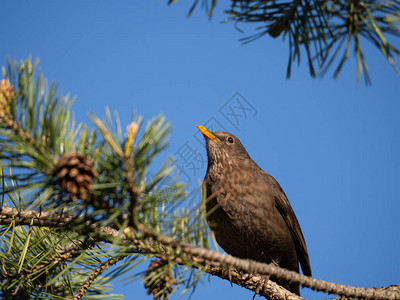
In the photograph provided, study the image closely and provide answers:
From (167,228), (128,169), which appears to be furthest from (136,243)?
(128,169)

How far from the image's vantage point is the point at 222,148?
4426 millimetres

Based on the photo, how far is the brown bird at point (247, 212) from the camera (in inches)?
141

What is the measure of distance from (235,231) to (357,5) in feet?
7.61

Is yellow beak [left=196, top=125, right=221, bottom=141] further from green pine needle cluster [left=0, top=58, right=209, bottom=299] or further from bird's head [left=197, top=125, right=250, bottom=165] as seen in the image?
green pine needle cluster [left=0, top=58, right=209, bottom=299]

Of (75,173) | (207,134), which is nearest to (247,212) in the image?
(207,134)

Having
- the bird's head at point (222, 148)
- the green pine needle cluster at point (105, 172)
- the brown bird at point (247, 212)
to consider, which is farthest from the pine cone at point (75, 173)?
the bird's head at point (222, 148)

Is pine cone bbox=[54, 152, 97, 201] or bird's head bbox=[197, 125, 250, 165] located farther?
bird's head bbox=[197, 125, 250, 165]

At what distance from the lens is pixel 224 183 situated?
3.82 m

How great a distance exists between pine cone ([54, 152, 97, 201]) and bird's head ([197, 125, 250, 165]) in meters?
2.86

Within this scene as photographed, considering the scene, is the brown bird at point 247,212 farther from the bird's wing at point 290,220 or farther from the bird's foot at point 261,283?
the bird's foot at point 261,283

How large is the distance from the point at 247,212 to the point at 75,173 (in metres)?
2.51

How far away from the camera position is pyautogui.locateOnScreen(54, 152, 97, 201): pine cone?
1320 mm

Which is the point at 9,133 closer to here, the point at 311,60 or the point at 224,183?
the point at 311,60

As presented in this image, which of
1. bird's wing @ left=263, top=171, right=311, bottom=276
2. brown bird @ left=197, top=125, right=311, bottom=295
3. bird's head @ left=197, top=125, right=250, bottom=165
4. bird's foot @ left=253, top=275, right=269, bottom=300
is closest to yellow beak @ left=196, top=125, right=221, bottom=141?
bird's head @ left=197, top=125, right=250, bottom=165
